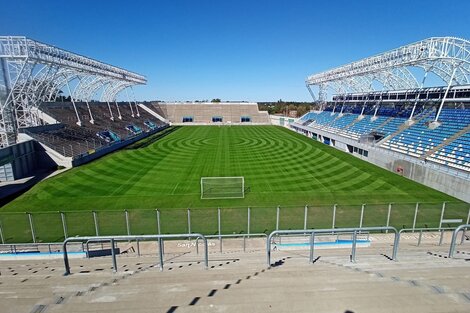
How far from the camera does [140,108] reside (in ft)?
262

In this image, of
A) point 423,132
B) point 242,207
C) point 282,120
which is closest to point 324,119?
point 282,120

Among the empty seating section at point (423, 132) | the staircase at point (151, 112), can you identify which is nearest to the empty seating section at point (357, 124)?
the empty seating section at point (423, 132)

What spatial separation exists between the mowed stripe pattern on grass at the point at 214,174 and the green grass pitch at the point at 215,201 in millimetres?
72

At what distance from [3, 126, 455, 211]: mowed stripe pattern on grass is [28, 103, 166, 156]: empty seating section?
13.2ft

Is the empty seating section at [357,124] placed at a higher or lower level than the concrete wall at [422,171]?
higher

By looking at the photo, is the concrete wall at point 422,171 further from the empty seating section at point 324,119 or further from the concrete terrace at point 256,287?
the empty seating section at point 324,119

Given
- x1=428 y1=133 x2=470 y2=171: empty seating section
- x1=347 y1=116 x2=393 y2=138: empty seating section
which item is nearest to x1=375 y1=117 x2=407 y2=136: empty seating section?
x1=347 y1=116 x2=393 y2=138: empty seating section

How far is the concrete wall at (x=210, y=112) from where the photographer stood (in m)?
86.4

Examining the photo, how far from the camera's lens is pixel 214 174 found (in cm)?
2694

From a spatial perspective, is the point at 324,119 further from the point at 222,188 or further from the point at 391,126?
the point at 222,188

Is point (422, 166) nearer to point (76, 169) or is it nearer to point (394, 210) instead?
point (394, 210)

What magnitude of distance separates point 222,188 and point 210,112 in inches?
2729

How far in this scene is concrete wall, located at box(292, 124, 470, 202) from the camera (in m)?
20.4

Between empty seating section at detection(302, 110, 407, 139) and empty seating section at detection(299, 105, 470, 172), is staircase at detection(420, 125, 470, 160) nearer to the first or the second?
empty seating section at detection(299, 105, 470, 172)
